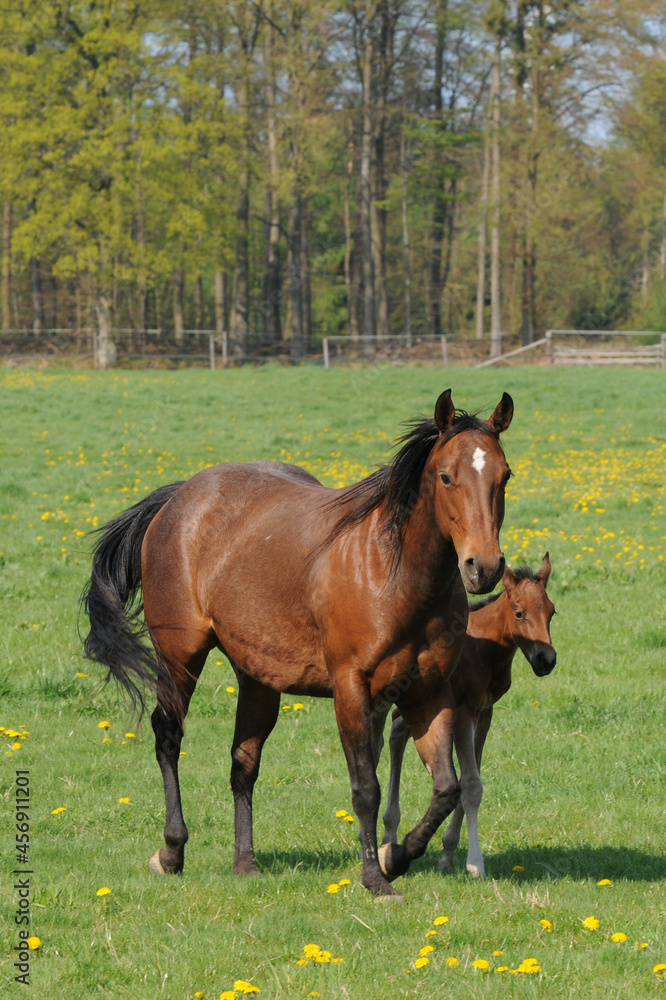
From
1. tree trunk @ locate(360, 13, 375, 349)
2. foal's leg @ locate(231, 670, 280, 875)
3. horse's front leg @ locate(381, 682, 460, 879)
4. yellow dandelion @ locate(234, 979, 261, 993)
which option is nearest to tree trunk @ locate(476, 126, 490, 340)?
tree trunk @ locate(360, 13, 375, 349)

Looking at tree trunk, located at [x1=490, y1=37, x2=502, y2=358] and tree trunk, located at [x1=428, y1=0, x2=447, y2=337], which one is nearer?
tree trunk, located at [x1=490, y1=37, x2=502, y2=358]

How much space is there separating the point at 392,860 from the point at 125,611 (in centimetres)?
252

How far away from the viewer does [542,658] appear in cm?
577

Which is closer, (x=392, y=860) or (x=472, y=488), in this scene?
(x=472, y=488)

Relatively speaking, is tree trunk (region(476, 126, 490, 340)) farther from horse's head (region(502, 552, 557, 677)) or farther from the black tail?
horse's head (region(502, 552, 557, 677))

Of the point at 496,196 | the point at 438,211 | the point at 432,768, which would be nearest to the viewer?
the point at 432,768

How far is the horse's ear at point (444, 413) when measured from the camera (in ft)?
15.2

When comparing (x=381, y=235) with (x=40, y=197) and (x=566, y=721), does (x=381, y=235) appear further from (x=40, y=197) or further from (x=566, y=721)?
(x=566, y=721)

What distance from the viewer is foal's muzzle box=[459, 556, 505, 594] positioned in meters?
4.20

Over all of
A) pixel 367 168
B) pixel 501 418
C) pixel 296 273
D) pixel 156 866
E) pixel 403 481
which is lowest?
pixel 156 866

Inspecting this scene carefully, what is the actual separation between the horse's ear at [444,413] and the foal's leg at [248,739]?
2.02 m

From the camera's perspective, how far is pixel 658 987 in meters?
4.11

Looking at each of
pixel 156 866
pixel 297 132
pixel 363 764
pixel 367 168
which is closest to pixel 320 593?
pixel 363 764

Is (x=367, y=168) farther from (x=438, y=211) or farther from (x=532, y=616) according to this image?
(x=532, y=616)
